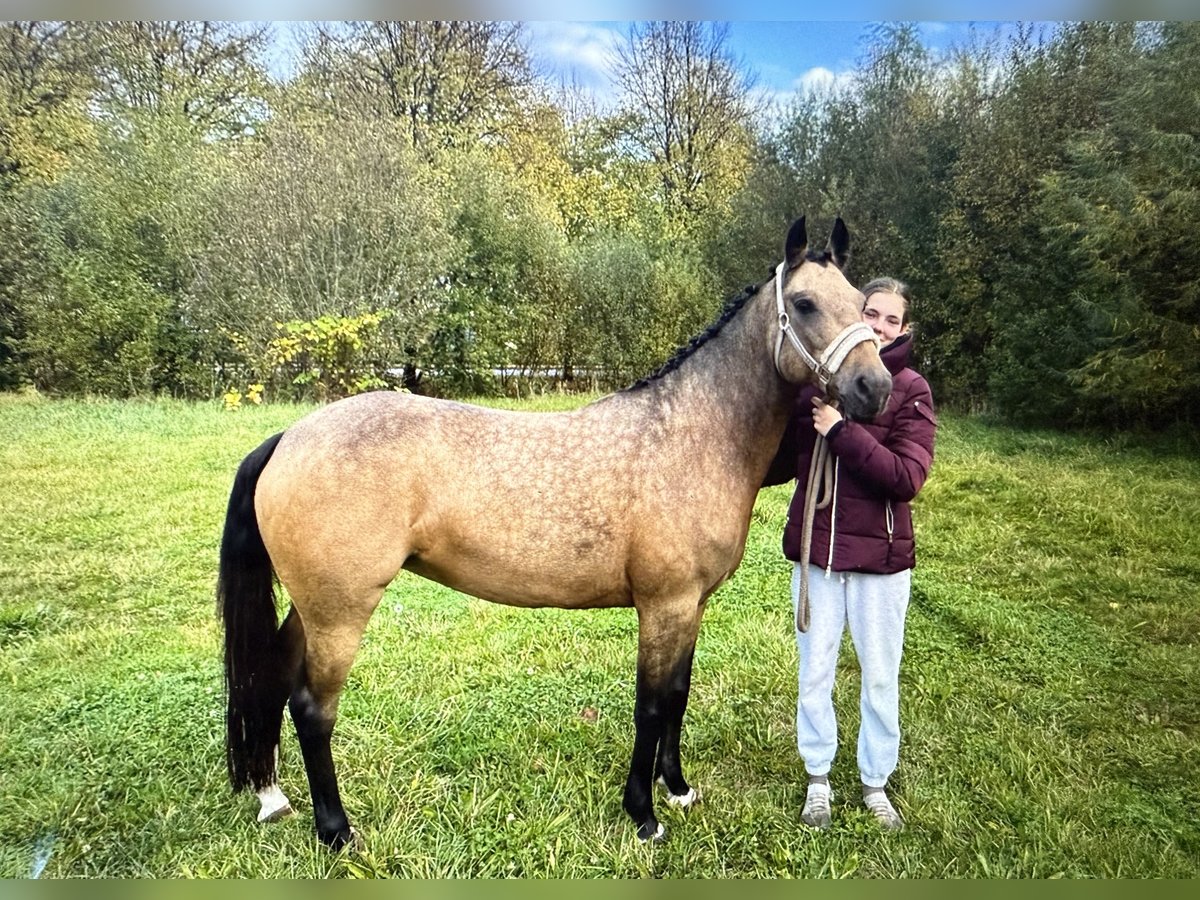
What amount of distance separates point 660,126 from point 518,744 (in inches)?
122

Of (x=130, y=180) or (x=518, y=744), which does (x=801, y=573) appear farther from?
(x=130, y=180)

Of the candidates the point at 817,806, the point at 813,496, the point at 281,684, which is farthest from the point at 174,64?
the point at 817,806

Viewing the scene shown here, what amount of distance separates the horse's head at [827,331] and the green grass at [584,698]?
1.28 m

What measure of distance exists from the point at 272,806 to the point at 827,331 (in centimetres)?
206

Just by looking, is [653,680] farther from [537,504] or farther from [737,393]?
[737,393]

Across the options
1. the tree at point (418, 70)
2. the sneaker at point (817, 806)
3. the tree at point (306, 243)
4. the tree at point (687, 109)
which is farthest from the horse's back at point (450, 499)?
the tree at point (306, 243)

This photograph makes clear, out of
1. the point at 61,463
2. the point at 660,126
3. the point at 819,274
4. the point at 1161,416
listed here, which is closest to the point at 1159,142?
the point at 1161,416

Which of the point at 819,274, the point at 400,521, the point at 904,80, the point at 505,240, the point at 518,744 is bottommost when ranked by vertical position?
the point at 518,744

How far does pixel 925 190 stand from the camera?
4062 mm

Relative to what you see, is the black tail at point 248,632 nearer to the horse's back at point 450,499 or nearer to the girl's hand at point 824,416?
the horse's back at point 450,499

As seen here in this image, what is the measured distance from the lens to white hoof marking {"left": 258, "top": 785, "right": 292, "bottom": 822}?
1890 mm

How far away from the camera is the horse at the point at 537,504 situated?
1589 millimetres

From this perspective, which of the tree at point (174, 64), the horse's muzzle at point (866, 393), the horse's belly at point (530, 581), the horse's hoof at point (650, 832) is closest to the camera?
the horse's muzzle at point (866, 393)

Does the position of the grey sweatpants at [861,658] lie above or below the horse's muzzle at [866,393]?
below
